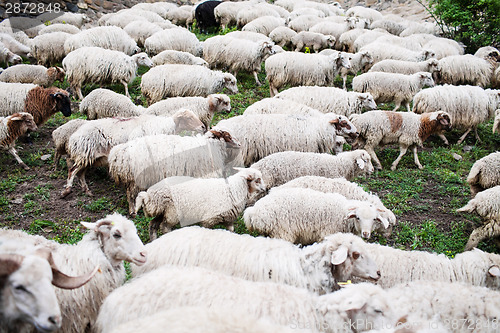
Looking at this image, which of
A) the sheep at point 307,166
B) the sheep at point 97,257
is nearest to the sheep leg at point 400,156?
the sheep at point 307,166

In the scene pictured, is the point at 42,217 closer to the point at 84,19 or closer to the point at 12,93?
the point at 12,93

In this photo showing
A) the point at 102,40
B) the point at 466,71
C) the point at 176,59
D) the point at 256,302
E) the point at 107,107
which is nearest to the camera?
the point at 256,302

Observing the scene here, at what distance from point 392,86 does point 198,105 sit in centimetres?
455

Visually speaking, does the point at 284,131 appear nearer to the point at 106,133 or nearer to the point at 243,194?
the point at 243,194

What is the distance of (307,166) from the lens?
19.2 feet

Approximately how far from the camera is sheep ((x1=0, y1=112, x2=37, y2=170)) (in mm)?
6375

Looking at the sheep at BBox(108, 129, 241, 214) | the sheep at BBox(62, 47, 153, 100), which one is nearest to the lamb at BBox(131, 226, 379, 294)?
the sheep at BBox(108, 129, 241, 214)

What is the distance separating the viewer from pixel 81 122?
6402 millimetres

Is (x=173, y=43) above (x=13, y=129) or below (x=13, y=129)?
above

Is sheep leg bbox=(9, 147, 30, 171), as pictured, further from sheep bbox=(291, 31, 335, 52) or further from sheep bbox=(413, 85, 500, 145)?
sheep bbox=(291, 31, 335, 52)

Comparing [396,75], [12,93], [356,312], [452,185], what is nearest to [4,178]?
[12,93]

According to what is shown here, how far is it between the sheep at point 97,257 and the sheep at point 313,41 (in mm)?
10941

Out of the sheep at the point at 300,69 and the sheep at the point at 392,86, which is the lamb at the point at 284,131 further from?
the sheep at the point at 300,69

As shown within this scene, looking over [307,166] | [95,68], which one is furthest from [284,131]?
[95,68]
